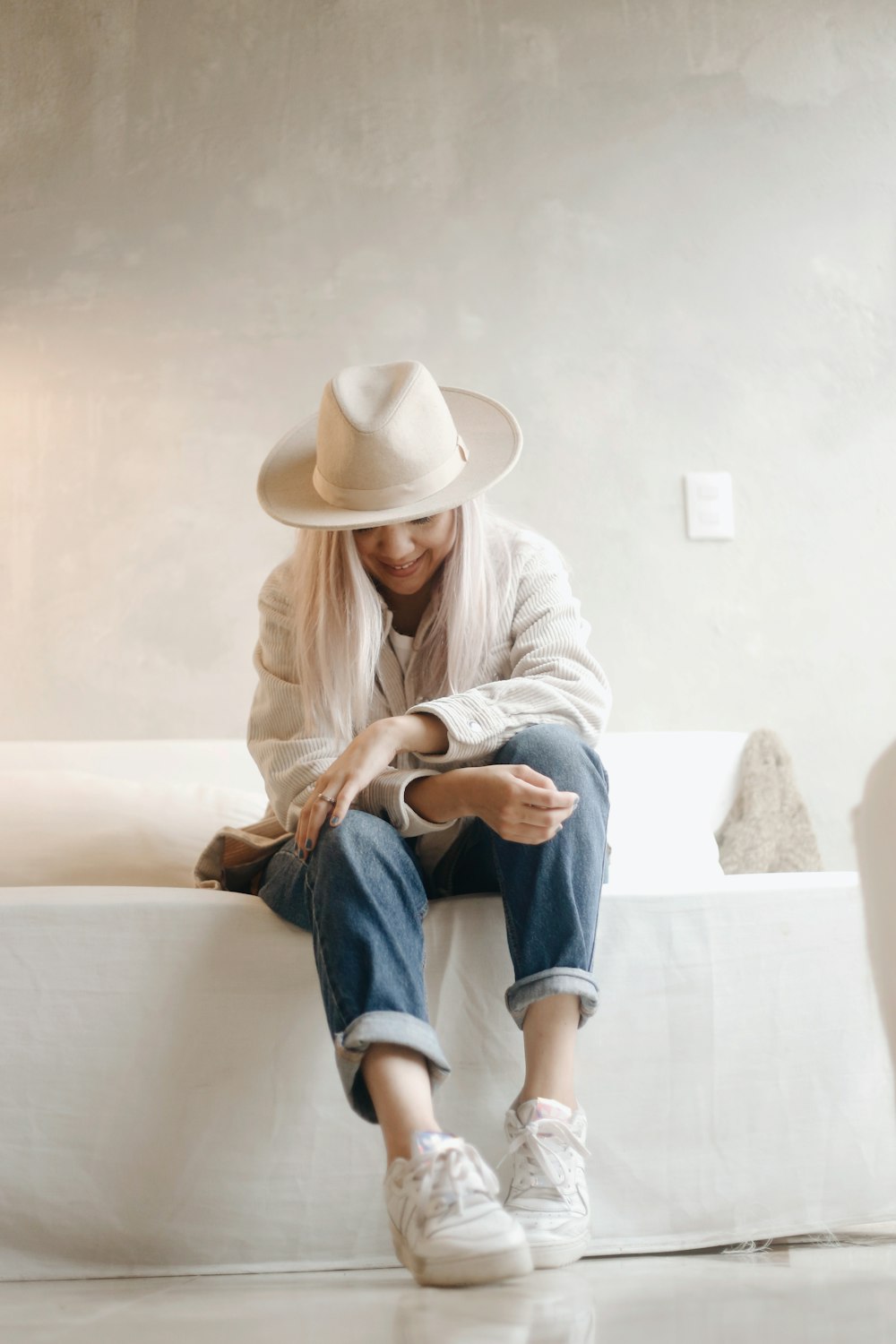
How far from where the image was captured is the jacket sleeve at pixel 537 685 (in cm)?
117

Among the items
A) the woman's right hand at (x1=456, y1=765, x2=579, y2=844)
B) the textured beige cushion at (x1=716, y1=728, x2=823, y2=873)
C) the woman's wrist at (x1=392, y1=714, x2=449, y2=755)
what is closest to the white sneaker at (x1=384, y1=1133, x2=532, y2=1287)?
the woman's right hand at (x1=456, y1=765, x2=579, y2=844)

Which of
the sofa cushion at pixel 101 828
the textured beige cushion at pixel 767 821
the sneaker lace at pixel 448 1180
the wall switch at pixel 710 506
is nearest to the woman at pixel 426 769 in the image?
the sneaker lace at pixel 448 1180

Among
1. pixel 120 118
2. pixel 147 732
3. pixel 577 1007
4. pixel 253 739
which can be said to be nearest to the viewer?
pixel 577 1007

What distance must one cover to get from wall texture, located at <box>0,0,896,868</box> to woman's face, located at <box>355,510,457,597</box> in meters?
0.84

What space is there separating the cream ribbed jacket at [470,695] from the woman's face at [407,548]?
4 cm

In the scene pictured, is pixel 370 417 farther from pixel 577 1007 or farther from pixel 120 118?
pixel 120 118

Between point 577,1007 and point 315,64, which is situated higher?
point 315,64

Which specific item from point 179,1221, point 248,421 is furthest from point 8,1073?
point 248,421

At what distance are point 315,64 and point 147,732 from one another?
1.24 m

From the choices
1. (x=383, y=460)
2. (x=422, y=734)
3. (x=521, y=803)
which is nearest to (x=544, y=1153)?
(x=521, y=803)

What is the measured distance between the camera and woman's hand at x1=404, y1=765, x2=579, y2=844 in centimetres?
104

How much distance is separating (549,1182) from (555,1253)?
0.17 ft

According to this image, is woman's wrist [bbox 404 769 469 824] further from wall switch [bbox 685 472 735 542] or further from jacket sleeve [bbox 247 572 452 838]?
wall switch [bbox 685 472 735 542]

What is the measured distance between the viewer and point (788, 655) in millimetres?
2205
